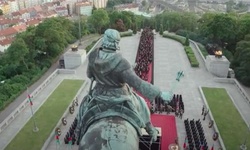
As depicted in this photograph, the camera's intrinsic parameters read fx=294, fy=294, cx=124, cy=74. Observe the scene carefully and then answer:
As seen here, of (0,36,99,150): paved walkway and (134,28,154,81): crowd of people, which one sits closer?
(0,36,99,150): paved walkway

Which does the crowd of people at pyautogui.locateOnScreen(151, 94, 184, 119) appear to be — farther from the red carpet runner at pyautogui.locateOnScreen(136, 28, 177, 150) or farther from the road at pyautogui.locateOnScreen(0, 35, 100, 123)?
the road at pyautogui.locateOnScreen(0, 35, 100, 123)

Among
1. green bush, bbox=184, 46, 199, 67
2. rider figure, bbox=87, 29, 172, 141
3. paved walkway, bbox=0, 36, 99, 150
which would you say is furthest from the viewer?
green bush, bbox=184, 46, 199, 67

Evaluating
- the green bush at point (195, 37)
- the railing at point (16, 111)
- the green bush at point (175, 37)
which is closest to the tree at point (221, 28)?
the green bush at point (195, 37)

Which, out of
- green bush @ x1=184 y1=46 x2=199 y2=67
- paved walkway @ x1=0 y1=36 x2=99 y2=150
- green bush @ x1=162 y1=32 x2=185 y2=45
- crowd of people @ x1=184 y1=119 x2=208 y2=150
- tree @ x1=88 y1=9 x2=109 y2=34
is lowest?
paved walkway @ x1=0 y1=36 x2=99 y2=150

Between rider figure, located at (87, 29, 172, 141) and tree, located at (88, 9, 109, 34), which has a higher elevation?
rider figure, located at (87, 29, 172, 141)

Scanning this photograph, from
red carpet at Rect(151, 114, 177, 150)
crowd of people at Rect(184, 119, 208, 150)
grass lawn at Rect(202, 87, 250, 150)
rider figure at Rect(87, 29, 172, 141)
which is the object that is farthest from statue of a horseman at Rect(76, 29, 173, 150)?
grass lawn at Rect(202, 87, 250, 150)

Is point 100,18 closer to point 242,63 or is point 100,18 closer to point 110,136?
point 242,63

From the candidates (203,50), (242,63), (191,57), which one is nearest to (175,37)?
(203,50)

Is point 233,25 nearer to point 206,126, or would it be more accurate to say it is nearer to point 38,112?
point 206,126
